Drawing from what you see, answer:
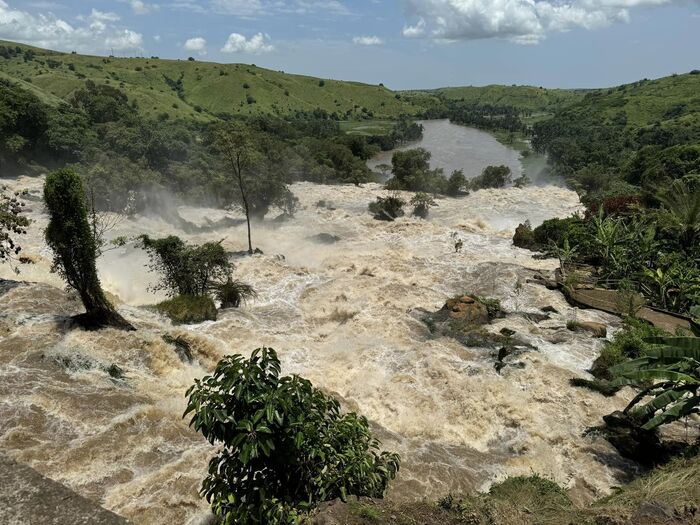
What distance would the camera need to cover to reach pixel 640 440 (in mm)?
12156

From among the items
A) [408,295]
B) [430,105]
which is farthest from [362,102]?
[408,295]

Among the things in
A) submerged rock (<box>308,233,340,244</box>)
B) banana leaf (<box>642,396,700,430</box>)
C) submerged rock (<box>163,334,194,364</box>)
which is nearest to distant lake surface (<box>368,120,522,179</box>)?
submerged rock (<box>308,233,340,244</box>)

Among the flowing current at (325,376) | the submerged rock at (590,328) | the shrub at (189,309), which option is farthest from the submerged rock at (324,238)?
the submerged rock at (590,328)

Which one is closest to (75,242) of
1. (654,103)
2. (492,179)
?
(492,179)

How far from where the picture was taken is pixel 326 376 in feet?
55.3

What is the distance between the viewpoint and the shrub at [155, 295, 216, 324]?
64.4ft

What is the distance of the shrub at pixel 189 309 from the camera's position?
19625 mm

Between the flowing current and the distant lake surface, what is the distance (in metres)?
48.6

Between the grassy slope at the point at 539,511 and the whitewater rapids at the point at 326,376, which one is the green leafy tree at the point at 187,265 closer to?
the whitewater rapids at the point at 326,376

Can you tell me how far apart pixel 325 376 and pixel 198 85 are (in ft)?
444

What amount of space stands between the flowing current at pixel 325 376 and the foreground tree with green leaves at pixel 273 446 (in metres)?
4.44

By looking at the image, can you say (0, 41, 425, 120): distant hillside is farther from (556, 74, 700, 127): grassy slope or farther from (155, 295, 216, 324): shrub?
(155, 295, 216, 324): shrub

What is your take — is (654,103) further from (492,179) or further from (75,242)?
(75,242)

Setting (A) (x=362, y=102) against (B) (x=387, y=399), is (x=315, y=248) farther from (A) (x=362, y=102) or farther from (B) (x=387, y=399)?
(A) (x=362, y=102)
